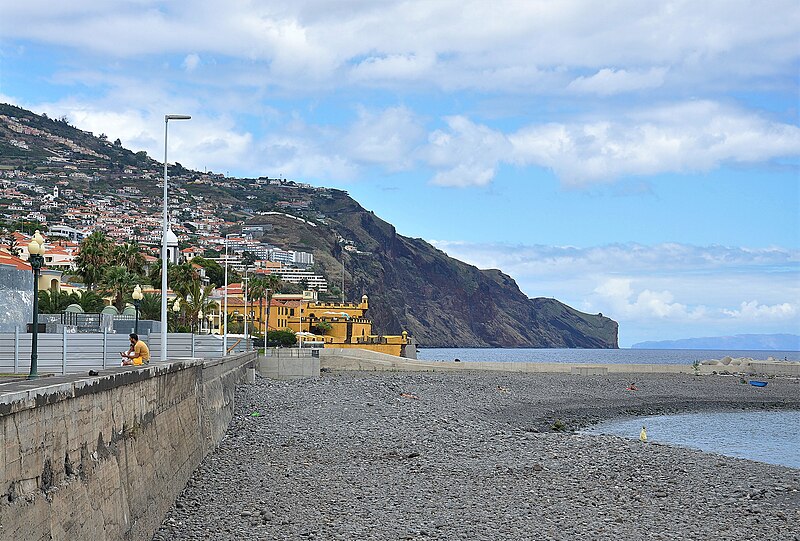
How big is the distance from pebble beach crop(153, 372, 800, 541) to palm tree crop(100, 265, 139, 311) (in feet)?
63.9

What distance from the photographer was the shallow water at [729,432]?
34.0 meters

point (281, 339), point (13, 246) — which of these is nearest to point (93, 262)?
point (13, 246)

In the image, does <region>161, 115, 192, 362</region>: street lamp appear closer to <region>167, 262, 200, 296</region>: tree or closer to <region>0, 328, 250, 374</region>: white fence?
<region>0, 328, 250, 374</region>: white fence

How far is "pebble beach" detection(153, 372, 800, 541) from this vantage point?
54.6 feet

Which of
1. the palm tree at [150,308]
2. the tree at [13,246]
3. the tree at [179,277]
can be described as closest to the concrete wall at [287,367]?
the palm tree at [150,308]

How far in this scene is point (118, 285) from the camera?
5656 centimetres

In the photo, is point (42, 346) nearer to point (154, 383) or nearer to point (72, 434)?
point (154, 383)

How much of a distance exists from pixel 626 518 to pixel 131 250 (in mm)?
51597

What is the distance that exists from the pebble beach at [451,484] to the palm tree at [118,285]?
19465mm

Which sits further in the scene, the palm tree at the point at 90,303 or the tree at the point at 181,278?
the tree at the point at 181,278

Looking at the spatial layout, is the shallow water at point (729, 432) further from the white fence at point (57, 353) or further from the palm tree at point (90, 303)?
→ the palm tree at point (90, 303)

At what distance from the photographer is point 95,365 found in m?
19.0

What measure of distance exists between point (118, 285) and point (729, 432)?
35384 millimetres

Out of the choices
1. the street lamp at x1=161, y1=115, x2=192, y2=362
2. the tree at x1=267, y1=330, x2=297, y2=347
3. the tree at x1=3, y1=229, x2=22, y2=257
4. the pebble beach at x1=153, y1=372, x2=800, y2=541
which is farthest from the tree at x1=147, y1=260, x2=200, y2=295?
the street lamp at x1=161, y1=115, x2=192, y2=362
